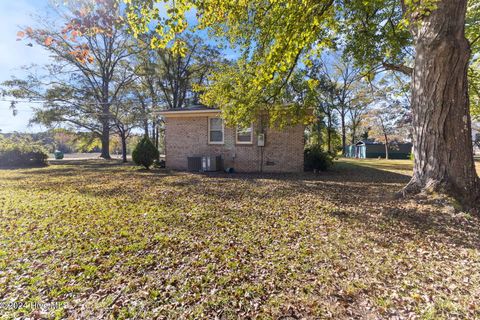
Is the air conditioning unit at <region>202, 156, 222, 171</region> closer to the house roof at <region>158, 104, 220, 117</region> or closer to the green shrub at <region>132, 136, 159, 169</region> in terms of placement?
the house roof at <region>158, 104, 220, 117</region>

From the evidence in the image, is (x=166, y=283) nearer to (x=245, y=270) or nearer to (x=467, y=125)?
(x=245, y=270)

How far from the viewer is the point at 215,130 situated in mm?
11281

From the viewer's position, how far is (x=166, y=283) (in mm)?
2266

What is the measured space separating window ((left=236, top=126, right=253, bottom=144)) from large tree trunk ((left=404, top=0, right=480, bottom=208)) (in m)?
7.24

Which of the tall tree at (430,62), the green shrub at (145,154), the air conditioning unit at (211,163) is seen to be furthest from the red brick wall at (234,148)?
the tall tree at (430,62)

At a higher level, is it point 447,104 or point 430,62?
point 430,62

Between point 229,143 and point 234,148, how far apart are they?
37cm

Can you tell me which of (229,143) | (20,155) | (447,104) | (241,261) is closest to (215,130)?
(229,143)

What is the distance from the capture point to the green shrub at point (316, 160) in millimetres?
10762

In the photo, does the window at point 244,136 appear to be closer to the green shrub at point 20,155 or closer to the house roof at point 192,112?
the house roof at point 192,112

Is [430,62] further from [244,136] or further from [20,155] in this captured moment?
[20,155]

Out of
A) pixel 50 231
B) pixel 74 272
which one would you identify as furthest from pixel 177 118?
pixel 74 272

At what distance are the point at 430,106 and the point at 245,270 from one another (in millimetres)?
4819

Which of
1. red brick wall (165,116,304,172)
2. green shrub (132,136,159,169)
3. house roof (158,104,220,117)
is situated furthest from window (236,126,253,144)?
green shrub (132,136,159,169)
